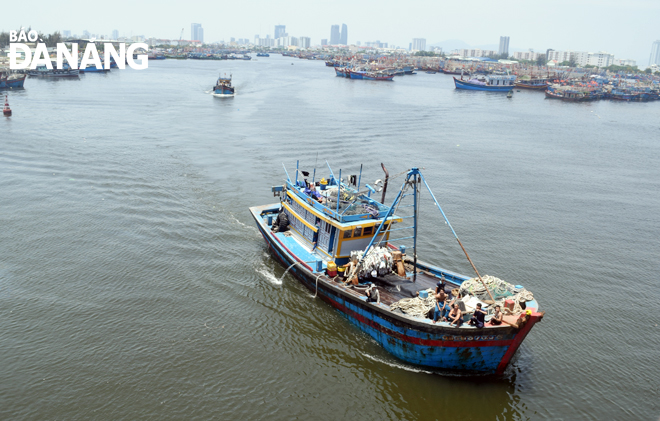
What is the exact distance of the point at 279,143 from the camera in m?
48.5

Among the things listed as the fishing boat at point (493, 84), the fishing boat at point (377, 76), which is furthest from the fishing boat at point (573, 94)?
the fishing boat at point (377, 76)

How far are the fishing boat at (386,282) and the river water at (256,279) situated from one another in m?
0.90

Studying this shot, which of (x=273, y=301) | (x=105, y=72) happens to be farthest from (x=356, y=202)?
(x=105, y=72)

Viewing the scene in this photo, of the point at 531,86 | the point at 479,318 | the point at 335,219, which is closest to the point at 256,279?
the point at 335,219

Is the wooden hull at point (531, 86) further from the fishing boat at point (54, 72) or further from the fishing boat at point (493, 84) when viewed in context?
the fishing boat at point (54, 72)

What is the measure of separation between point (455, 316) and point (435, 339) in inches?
40.9

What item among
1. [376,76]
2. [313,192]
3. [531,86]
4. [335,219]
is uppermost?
[376,76]

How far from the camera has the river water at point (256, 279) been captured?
15883mm

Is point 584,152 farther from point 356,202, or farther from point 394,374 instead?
point 394,374

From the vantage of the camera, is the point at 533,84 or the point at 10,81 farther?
the point at 533,84

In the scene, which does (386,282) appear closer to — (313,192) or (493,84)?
(313,192)

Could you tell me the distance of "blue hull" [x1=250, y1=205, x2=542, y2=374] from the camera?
50.8 feet

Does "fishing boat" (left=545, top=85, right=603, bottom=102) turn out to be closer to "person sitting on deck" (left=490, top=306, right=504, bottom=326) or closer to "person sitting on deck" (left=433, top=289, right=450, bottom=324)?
"person sitting on deck" (left=433, top=289, right=450, bottom=324)

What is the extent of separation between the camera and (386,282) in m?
19.5
